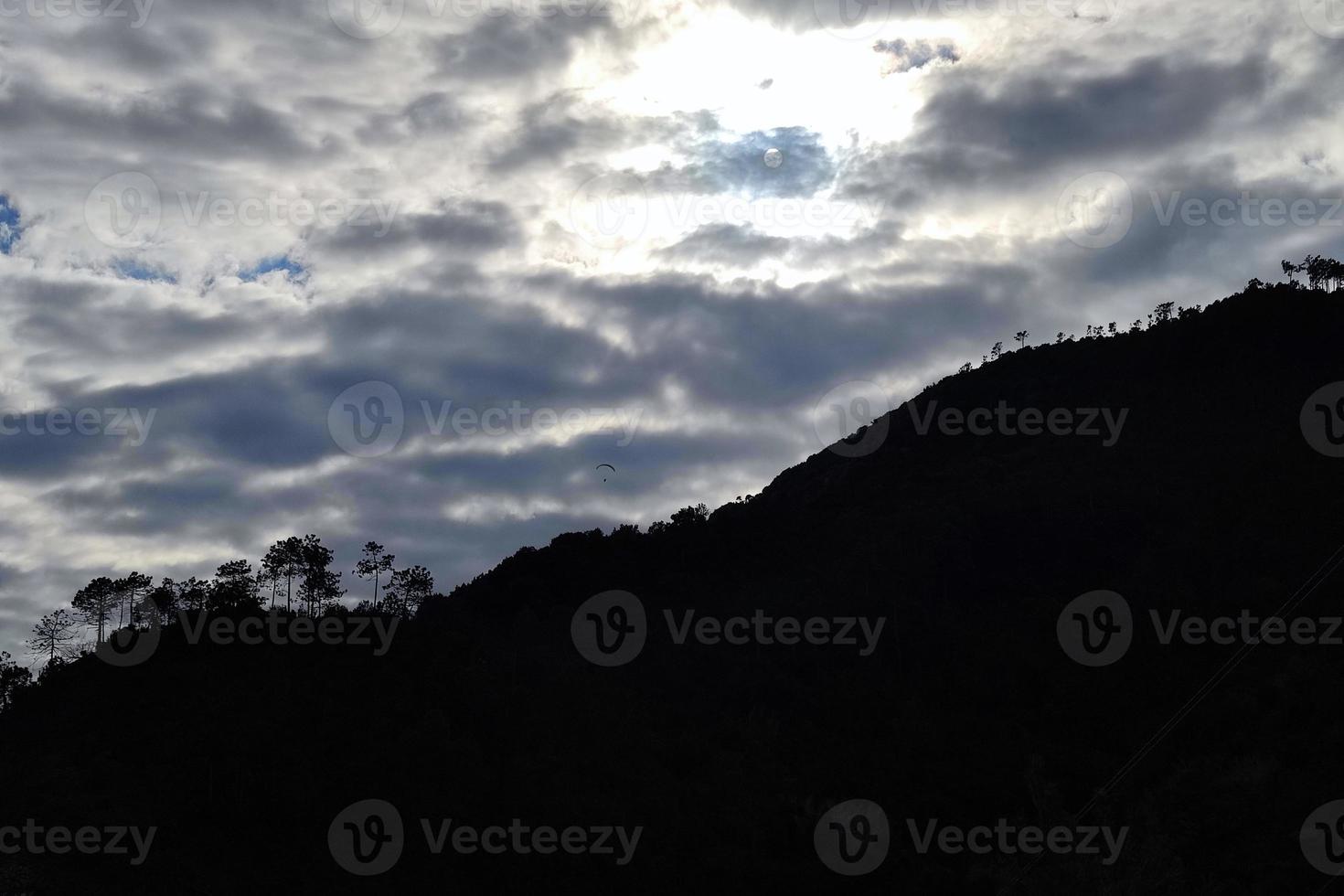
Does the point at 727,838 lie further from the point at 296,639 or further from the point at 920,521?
the point at 920,521

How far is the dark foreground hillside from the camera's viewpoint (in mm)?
66375

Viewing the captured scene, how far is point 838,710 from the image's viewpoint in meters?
89.4

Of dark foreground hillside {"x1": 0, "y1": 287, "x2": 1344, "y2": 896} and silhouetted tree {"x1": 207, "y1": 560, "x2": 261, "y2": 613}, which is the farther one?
silhouetted tree {"x1": 207, "y1": 560, "x2": 261, "y2": 613}

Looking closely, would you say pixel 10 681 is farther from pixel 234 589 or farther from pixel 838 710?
pixel 838 710

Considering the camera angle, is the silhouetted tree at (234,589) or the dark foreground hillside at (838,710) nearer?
the dark foreground hillside at (838,710)

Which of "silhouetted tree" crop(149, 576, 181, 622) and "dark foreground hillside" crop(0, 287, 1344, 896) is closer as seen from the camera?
"dark foreground hillside" crop(0, 287, 1344, 896)

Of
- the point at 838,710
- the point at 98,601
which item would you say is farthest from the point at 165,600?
the point at 838,710

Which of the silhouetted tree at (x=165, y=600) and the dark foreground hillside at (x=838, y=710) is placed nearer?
the dark foreground hillside at (x=838, y=710)

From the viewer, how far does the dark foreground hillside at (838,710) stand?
66375mm

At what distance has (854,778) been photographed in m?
79.8

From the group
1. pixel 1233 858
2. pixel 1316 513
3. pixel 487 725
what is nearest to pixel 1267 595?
pixel 1316 513

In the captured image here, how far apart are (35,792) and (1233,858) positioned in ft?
230

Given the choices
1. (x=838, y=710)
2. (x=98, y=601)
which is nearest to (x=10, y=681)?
(x=98, y=601)

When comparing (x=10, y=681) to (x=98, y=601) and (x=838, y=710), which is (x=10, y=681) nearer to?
→ (x=98, y=601)
